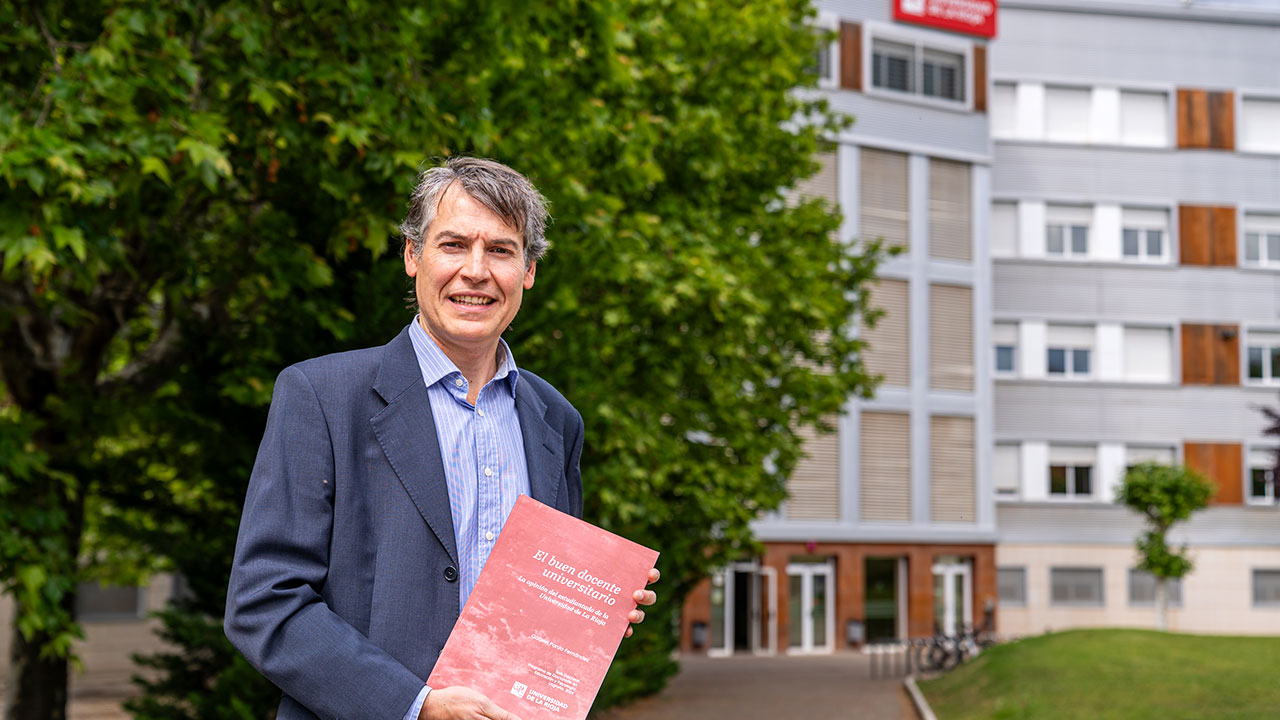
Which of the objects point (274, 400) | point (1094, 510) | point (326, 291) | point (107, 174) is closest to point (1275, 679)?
point (326, 291)

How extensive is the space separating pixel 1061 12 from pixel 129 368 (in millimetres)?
37899

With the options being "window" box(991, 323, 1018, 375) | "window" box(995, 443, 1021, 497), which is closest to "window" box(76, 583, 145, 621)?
"window" box(995, 443, 1021, 497)

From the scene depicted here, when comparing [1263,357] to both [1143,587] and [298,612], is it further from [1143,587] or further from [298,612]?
[298,612]

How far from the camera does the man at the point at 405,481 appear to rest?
234 cm

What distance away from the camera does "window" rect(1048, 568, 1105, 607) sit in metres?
40.8

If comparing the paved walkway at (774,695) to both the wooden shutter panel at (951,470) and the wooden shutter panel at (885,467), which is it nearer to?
the wooden shutter panel at (885,467)

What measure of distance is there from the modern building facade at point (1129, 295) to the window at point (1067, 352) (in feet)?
0.20

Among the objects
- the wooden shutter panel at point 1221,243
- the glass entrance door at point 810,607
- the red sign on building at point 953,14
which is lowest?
the glass entrance door at point 810,607

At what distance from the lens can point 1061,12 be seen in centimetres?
4312

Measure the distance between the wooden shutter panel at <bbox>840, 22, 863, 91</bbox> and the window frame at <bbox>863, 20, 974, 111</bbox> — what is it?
14 cm

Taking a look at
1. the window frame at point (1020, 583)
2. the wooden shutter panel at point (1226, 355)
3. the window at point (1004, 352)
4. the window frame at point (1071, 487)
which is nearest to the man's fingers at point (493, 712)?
the window frame at point (1020, 583)

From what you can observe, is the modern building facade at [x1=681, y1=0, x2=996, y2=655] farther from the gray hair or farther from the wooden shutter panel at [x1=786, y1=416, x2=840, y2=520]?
the gray hair

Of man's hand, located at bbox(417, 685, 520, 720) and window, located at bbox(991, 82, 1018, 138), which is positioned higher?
window, located at bbox(991, 82, 1018, 138)

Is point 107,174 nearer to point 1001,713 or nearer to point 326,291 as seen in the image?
point 326,291
